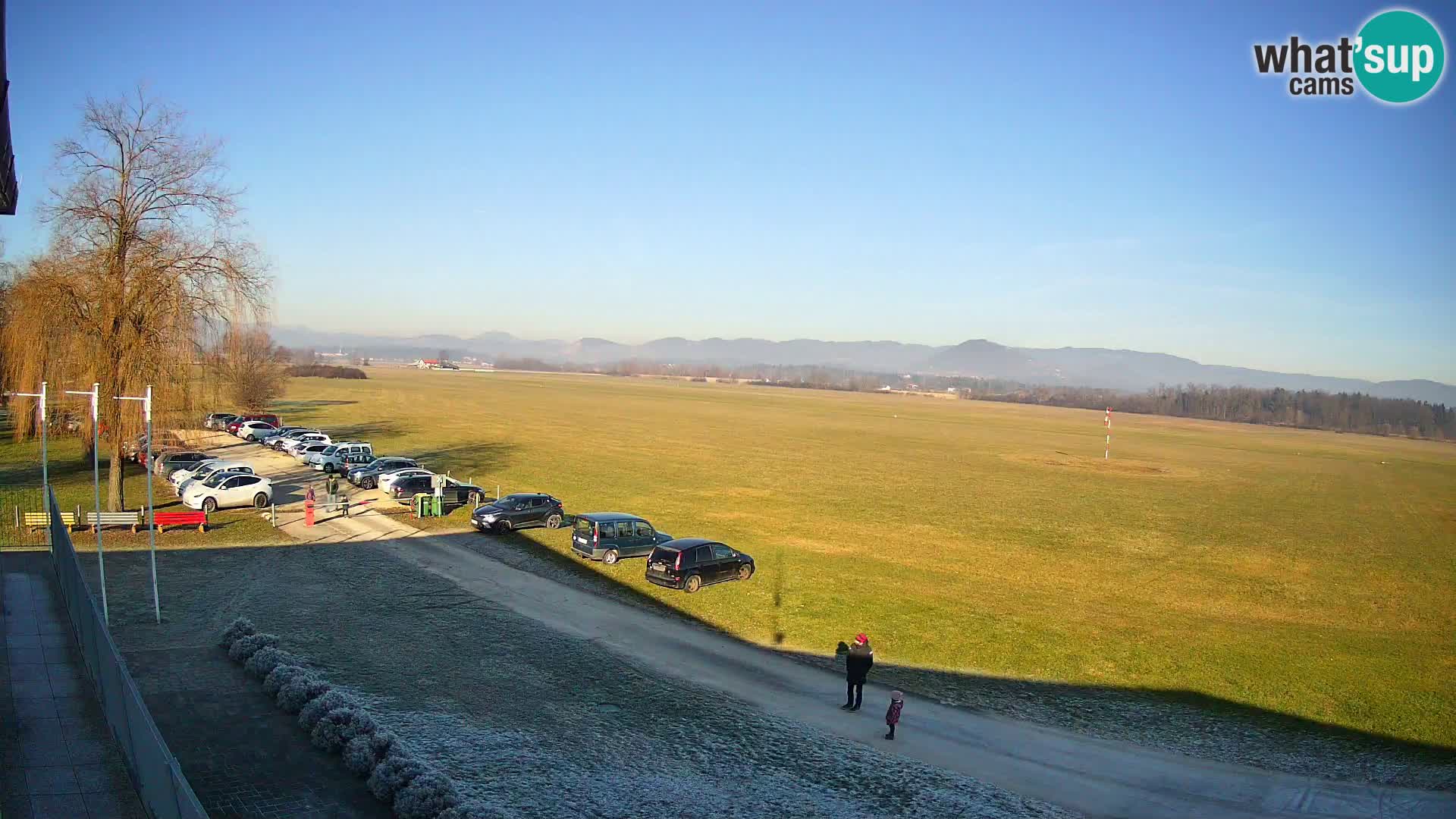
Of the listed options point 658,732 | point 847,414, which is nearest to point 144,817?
point 658,732

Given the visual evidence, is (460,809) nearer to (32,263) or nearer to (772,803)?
(772,803)

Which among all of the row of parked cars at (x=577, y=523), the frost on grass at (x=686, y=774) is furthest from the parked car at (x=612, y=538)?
the frost on grass at (x=686, y=774)

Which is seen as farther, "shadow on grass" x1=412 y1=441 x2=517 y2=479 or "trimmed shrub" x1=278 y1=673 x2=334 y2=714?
"shadow on grass" x1=412 y1=441 x2=517 y2=479

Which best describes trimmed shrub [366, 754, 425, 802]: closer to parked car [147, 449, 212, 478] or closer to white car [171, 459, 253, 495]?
white car [171, 459, 253, 495]

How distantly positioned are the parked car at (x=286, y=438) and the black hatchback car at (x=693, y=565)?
110 ft

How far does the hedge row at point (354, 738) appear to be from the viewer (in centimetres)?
1061

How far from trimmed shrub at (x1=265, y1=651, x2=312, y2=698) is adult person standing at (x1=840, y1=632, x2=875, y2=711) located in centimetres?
949

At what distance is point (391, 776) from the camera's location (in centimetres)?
1114

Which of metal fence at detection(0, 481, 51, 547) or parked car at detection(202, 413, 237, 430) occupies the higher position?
parked car at detection(202, 413, 237, 430)

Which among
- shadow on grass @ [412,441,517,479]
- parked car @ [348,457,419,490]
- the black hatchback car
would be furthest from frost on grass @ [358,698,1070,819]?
shadow on grass @ [412,441,517,479]

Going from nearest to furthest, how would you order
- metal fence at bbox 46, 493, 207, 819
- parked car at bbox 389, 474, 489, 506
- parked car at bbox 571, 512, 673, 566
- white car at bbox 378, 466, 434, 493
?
1. metal fence at bbox 46, 493, 207, 819
2. parked car at bbox 571, 512, 673, 566
3. parked car at bbox 389, 474, 489, 506
4. white car at bbox 378, 466, 434, 493

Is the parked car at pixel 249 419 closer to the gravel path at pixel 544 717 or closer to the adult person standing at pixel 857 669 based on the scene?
the gravel path at pixel 544 717

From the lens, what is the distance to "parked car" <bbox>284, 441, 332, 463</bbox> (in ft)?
152

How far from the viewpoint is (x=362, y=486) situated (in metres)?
38.4
